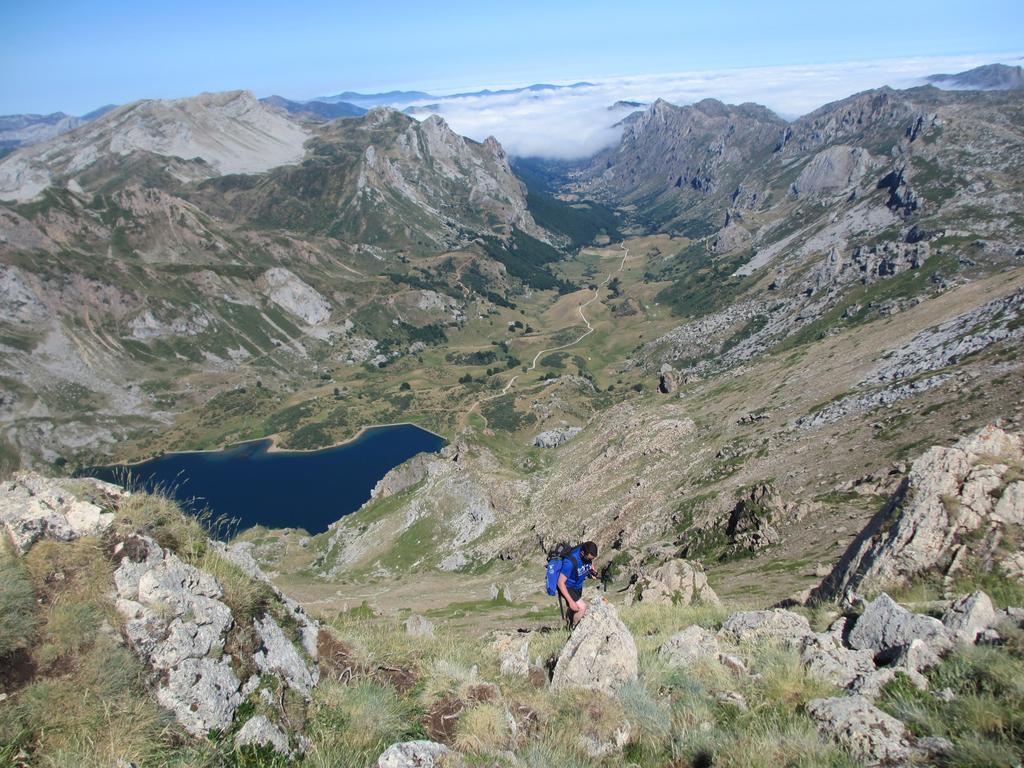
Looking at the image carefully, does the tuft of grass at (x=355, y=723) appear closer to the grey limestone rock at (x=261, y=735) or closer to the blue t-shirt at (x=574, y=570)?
the grey limestone rock at (x=261, y=735)

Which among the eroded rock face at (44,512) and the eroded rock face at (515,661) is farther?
the eroded rock face at (515,661)

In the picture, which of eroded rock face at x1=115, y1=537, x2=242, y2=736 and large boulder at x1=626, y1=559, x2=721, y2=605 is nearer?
eroded rock face at x1=115, y1=537, x2=242, y2=736

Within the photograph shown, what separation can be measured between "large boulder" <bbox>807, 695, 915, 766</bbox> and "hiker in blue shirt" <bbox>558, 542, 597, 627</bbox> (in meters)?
7.04

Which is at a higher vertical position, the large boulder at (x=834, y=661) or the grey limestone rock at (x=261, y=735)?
the grey limestone rock at (x=261, y=735)

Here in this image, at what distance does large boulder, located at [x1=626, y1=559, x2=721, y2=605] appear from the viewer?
30594mm

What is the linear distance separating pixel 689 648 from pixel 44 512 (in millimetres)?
12651

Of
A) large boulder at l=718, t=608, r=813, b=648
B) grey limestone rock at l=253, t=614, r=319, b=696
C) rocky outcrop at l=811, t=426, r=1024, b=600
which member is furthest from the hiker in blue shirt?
rocky outcrop at l=811, t=426, r=1024, b=600

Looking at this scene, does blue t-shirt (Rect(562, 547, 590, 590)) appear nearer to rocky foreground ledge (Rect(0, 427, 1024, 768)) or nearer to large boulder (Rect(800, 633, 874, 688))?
rocky foreground ledge (Rect(0, 427, 1024, 768))

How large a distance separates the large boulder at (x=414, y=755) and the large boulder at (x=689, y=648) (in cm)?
526

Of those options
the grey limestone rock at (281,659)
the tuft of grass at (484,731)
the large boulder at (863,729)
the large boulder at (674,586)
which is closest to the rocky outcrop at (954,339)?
the large boulder at (674,586)

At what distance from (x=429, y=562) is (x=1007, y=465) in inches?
2672

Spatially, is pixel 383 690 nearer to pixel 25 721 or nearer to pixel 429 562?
pixel 25 721

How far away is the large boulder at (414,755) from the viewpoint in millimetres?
8484

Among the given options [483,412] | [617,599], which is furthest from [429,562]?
[483,412]
